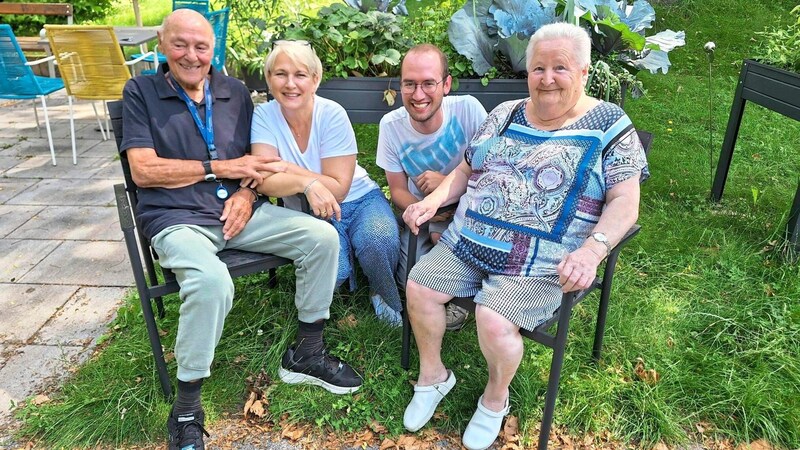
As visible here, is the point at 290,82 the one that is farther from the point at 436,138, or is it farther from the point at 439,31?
the point at 439,31

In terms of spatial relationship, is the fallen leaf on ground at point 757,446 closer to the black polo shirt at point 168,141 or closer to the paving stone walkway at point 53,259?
the black polo shirt at point 168,141

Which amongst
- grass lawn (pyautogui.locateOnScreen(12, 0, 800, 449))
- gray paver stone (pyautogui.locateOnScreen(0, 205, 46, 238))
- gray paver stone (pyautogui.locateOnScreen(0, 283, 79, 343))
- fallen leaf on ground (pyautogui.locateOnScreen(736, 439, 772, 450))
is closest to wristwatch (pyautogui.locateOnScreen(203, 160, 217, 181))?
grass lawn (pyautogui.locateOnScreen(12, 0, 800, 449))

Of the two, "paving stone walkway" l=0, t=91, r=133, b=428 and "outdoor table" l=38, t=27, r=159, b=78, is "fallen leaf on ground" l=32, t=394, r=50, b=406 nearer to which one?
"paving stone walkway" l=0, t=91, r=133, b=428

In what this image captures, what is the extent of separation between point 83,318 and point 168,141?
115 cm

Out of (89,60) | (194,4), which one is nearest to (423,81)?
(89,60)

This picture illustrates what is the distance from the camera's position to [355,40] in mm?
3486

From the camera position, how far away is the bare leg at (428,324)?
85.2 inches

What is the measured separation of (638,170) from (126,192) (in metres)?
1.94

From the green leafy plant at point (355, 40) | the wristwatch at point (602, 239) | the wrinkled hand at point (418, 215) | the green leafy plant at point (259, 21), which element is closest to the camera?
the wristwatch at point (602, 239)

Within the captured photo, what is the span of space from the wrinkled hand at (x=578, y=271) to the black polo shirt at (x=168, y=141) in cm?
140

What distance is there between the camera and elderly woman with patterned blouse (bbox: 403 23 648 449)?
6.50ft

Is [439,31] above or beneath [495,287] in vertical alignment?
above

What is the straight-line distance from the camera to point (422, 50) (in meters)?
2.39

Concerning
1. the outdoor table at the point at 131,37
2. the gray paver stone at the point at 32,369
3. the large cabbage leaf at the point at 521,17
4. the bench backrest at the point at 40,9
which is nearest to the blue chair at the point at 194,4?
the outdoor table at the point at 131,37
